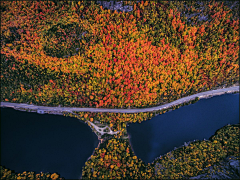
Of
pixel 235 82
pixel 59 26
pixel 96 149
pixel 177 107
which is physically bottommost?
pixel 96 149

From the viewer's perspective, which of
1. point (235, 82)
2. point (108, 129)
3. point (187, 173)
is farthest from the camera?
point (235, 82)

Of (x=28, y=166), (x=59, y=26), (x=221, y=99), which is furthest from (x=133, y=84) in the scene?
(x=28, y=166)

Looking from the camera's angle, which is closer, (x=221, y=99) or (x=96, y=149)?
(x=96, y=149)

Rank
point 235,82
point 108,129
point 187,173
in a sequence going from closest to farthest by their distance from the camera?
point 187,173
point 108,129
point 235,82

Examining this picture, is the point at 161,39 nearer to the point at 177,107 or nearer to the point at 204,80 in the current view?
the point at 204,80

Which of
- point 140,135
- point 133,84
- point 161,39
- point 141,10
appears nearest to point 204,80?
point 161,39

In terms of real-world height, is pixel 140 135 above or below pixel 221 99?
below

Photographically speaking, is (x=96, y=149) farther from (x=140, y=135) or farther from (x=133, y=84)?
(x=133, y=84)
